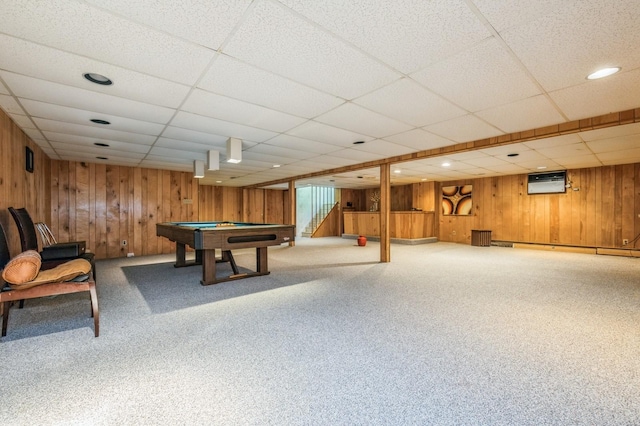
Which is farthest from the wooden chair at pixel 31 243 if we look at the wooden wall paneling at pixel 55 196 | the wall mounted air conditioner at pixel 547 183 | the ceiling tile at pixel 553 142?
the wall mounted air conditioner at pixel 547 183

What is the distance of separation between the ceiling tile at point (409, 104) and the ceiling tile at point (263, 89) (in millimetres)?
403

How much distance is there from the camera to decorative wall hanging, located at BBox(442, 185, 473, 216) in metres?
9.97

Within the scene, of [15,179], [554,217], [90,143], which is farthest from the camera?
[554,217]

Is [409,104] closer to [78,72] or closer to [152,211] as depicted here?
[78,72]

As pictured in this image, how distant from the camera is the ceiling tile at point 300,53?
1782 millimetres

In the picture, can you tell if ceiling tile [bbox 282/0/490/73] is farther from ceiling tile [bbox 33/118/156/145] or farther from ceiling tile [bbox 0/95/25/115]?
ceiling tile [bbox 33/118/156/145]

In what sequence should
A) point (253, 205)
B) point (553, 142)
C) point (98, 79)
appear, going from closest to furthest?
point (98, 79) → point (553, 142) → point (253, 205)

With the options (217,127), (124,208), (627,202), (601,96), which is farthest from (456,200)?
(124,208)

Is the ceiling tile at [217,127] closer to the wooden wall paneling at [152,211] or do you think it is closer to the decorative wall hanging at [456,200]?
the wooden wall paneling at [152,211]

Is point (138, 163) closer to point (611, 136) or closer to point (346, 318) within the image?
point (346, 318)

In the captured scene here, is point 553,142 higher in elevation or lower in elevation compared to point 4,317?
higher

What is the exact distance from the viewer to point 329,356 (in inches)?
83.4

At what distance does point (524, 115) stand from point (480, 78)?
1.41 meters

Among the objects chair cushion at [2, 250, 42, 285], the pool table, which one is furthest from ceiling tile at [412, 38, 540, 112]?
chair cushion at [2, 250, 42, 285]
